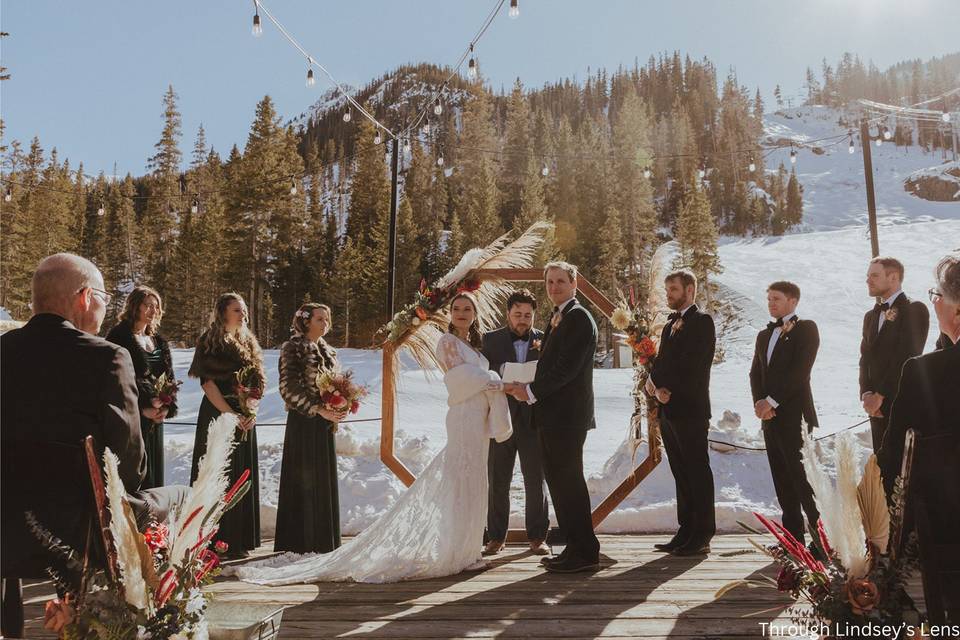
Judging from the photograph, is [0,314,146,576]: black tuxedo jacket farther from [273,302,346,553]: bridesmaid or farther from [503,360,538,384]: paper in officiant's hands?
[503,360,538,384]: paper in officiant's hands

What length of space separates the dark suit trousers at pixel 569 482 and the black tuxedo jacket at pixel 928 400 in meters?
2.69

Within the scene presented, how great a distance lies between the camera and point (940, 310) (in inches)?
102

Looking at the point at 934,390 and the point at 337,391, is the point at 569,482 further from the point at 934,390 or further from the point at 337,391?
the point at 934,390

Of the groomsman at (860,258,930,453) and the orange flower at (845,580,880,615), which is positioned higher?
the groomsman at (860,258,930,453)

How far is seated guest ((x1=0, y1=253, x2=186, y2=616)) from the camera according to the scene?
2621 millimetres

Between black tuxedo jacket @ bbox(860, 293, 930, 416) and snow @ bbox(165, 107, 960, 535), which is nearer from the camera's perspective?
black tuxedo jacket @ bbox(860, 293, 930, 416)

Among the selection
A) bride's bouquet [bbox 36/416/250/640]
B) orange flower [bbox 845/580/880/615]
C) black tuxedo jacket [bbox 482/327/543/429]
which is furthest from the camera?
black tuxedo jacket [bbox 482/327/543/429]

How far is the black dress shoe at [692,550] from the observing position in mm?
5668

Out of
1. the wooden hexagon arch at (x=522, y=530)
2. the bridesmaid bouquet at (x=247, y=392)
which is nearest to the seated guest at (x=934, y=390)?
the wooden hexagon arch at (x=522, y=530)

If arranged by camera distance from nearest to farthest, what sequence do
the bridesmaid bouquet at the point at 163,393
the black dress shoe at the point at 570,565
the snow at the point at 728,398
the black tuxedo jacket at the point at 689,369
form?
1. the black dress shoe at the point at 570,565
2. the bridesmaid bouquet at the point at 163,393
3. the black tuxedo jacket at the point at 689,369
4. the snow at the point at 728,398

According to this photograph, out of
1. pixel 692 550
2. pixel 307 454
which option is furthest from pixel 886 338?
pixel 307 454

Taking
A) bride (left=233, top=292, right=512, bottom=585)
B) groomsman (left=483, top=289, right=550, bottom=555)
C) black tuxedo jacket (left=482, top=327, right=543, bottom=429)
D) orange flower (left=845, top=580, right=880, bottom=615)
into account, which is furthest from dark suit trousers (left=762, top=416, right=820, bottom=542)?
orange flower (left=845, top=580, right=880, bottom=615)

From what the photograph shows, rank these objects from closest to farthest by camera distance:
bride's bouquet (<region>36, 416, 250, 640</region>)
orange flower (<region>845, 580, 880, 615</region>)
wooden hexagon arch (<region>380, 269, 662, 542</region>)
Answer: bride's bouquet (<region>36, 416, 250, 640</region>)
orange flower (<region>845, 580, 880, 615</region>)
wooden hexagon arch (<region>380, 269, 662, 542</region>)

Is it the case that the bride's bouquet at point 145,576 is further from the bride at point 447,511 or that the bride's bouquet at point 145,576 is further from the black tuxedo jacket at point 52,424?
the bride at point 447,511
